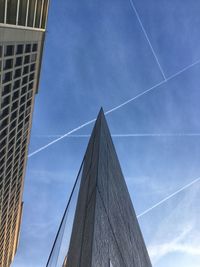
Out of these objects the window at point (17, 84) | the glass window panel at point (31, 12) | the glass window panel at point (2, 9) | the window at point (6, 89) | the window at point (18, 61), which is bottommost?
the window at point (6, 89)

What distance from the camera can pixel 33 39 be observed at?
149ft

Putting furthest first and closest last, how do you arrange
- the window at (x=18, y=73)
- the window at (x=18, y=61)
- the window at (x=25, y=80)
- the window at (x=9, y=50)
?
the window at (x=25, y=80)
the window at (x=18, y=73)
the window at (x=18, y=61)
the window at (x=9, y=50)

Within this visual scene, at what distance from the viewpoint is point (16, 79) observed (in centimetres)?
4284

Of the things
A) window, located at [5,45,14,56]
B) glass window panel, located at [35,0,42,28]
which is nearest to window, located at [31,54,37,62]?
glass window panel, located at [35,0,42,28]

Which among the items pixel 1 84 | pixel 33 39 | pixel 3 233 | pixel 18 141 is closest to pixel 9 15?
pixel 1 84

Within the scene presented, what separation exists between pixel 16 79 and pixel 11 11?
10467 mm

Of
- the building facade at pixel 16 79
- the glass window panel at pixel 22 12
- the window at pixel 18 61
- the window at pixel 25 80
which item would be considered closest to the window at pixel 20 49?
the building facade at pixel 16 79

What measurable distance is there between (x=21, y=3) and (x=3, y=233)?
45.1 m

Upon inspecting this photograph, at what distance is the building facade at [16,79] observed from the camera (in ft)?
117

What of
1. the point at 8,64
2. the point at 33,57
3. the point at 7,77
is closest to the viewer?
the point at 8,64

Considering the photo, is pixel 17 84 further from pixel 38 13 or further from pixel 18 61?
pixel 38 13

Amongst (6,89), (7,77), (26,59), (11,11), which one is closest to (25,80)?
(26,59)

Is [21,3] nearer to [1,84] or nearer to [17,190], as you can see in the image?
[1,84]

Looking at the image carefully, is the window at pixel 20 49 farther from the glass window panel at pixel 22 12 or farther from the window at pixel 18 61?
the glass window panel at pixel 22 12
